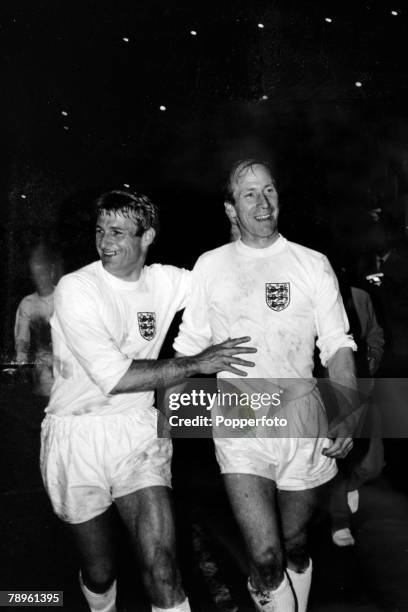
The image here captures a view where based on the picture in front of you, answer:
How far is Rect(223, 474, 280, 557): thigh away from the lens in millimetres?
2125

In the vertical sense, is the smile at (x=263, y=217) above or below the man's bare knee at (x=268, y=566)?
above

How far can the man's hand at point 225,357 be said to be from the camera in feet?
7.25

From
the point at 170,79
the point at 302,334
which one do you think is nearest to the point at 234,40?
the point at 170,79

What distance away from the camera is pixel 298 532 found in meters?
2.34

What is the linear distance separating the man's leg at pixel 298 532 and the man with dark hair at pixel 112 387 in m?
0.46

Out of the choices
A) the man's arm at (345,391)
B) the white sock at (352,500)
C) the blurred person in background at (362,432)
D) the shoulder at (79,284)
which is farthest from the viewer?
the white sock at (352,500)

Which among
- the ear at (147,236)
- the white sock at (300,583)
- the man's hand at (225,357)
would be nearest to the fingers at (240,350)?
the man's hand at (225,357)

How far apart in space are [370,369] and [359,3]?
2578 millimetres

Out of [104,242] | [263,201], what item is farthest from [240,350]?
[104,242]

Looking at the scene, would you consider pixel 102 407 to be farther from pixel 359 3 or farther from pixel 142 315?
pixel 359 3

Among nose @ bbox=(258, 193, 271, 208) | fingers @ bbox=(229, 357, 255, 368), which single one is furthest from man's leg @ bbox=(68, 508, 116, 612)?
nose @ bbox=(258, 193, 271, 208)

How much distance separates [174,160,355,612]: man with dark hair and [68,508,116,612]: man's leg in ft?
1.84

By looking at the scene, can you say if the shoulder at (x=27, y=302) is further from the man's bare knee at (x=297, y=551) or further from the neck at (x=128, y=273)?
the man's bare knee at (x=297, y=551)

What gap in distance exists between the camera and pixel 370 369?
12.3 feet
